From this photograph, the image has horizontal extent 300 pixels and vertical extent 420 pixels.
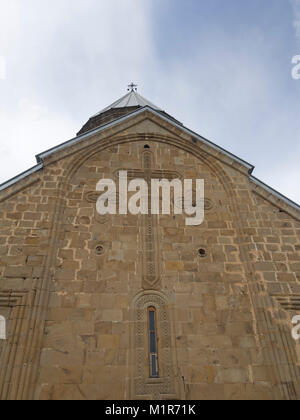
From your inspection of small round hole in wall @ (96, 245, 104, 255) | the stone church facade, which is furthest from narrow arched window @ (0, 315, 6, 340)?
small round hole in wall @ (96, 245, 104, 255)

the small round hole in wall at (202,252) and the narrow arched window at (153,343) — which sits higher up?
the small round hole in wall at (202,252)

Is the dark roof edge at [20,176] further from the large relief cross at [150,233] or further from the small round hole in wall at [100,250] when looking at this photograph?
the small round hole in wall at [100,250]

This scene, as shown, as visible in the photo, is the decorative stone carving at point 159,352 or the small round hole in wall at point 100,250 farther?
the small round hole in wall at point 100,250

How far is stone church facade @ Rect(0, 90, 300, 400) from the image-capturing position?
5.76 m

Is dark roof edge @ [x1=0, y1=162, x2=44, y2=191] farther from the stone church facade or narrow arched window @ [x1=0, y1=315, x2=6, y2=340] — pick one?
narrow arched window @ [x1=0, y1=315, x2=6, y2=340]

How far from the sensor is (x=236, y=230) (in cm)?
797

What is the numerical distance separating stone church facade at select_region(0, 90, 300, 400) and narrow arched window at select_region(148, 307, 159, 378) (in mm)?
23

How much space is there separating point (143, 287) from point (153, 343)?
1.19 meters

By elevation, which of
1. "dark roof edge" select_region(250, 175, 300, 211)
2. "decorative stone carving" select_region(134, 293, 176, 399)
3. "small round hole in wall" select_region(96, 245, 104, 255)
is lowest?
"decorative stone carving" select_region(134, 293, 176, 399)

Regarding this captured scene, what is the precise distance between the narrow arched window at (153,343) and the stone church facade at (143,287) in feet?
0.07

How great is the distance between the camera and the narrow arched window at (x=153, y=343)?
19.5ft

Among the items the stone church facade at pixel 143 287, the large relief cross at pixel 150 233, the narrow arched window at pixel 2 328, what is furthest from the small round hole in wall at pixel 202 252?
the narrow arched window at pixel 2 328
